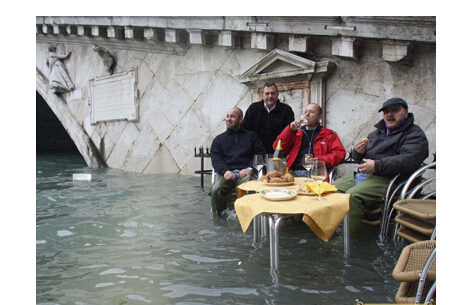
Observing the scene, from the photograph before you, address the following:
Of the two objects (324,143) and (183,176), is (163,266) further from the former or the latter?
(183,176)

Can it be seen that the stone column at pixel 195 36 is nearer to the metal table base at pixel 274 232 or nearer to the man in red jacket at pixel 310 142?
the man in red jacket at pixel 310 142

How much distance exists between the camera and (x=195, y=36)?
681 centimetres

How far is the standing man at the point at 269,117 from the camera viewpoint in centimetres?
452

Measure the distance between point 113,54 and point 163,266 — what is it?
279 inches

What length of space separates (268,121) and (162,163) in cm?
392

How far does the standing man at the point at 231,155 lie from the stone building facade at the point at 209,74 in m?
1.50

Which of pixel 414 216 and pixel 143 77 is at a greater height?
pixel 143 77

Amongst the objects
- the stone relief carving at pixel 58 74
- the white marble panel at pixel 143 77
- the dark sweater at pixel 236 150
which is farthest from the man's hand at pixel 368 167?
the stone relief carving at pixel 58 74

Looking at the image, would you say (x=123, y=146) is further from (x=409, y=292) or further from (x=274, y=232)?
(x=409, y=292)

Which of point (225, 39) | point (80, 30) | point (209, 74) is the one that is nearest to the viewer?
point (225, 39)

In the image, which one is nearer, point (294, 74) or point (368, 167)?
point (368, 167)

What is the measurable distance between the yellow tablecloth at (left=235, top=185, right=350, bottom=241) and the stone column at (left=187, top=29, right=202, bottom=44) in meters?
4.73

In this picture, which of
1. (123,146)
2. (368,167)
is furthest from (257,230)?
(123,146)
